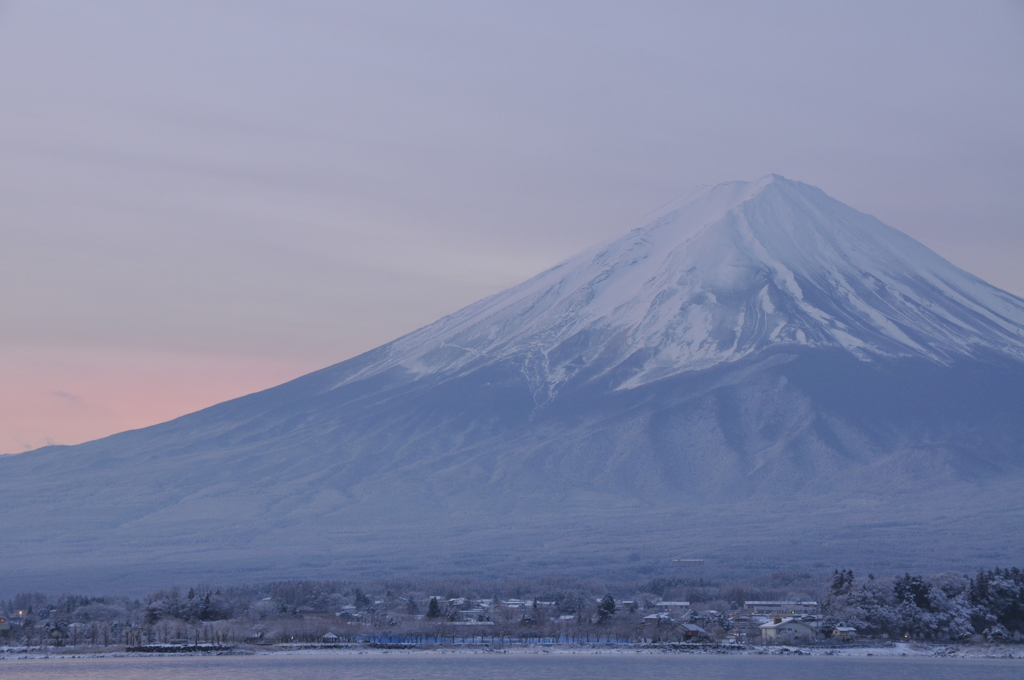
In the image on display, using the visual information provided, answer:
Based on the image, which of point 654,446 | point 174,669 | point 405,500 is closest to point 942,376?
point 654,446

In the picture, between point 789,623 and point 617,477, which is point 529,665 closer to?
point 789,623

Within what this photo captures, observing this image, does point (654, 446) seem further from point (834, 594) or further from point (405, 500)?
point (834, 594)

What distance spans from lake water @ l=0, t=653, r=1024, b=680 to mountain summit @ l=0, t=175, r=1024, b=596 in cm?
4897

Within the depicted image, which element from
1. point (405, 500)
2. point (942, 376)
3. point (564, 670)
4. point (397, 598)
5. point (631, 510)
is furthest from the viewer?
point (942, 376)

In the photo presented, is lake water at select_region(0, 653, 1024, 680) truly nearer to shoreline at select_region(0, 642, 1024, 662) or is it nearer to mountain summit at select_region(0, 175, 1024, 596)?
shoreline at select_region(0, 642, 1024, 662)

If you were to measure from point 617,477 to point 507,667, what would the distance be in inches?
4201

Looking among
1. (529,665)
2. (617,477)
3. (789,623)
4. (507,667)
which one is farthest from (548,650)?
(617,477)

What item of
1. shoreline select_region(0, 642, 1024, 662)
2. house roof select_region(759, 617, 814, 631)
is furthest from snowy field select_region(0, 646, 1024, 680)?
house roof select_region(759, 617, 814, 631)

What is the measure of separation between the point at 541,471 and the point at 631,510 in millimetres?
17403

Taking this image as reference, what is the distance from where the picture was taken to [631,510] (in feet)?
514

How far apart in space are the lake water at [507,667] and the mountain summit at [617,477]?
49.0 m

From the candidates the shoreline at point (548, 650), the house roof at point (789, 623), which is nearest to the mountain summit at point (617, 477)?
the house roof at point (789, 623)

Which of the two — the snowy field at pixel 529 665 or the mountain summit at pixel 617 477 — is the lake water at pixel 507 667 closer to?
the snowy field at pixel 529 665

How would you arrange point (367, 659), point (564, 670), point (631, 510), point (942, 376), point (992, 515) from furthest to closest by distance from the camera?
point (942, 376), point (631, 510), point (992, 515), point (367, 659), point (564, 670)
